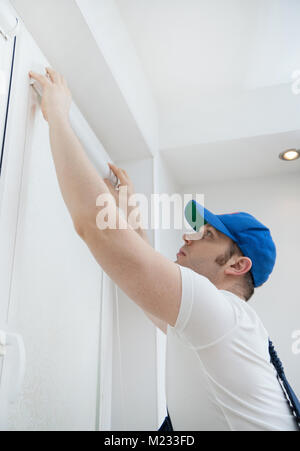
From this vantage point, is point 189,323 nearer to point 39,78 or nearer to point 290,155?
point 39,78

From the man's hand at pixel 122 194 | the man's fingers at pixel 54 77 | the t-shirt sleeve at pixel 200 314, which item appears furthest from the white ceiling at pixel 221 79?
the t-shirt sleeve at pixel 200 314

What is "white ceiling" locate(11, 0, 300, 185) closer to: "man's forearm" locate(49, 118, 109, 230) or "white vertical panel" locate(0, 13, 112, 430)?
"white vertical panel" locate(0, 13, 112, 430)

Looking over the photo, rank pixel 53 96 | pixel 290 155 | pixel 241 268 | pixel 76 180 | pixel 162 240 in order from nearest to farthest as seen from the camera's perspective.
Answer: pixel 76 180 < pixel 53 96 < pixel 241 268 < pixel 162 240 < pixel 290 155

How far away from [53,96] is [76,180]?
307 millimetres

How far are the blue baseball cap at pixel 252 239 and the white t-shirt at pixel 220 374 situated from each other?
28 cm

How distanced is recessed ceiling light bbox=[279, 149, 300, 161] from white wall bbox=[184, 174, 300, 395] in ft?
0.61

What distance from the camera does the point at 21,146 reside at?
2.99 ft

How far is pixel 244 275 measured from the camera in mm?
1084

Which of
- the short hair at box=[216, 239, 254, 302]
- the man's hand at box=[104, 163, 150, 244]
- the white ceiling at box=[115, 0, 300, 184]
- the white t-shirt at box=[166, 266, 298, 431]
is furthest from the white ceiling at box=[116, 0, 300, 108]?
the white t-shirt at box=[166, 266, 298, 431]

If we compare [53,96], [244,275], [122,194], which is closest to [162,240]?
[122,194]

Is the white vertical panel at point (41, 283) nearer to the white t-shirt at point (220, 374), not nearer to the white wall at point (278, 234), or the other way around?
the white t-shirt at point (220, 374)

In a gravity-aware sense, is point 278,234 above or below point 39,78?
above

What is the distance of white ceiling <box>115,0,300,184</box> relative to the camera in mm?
1416
